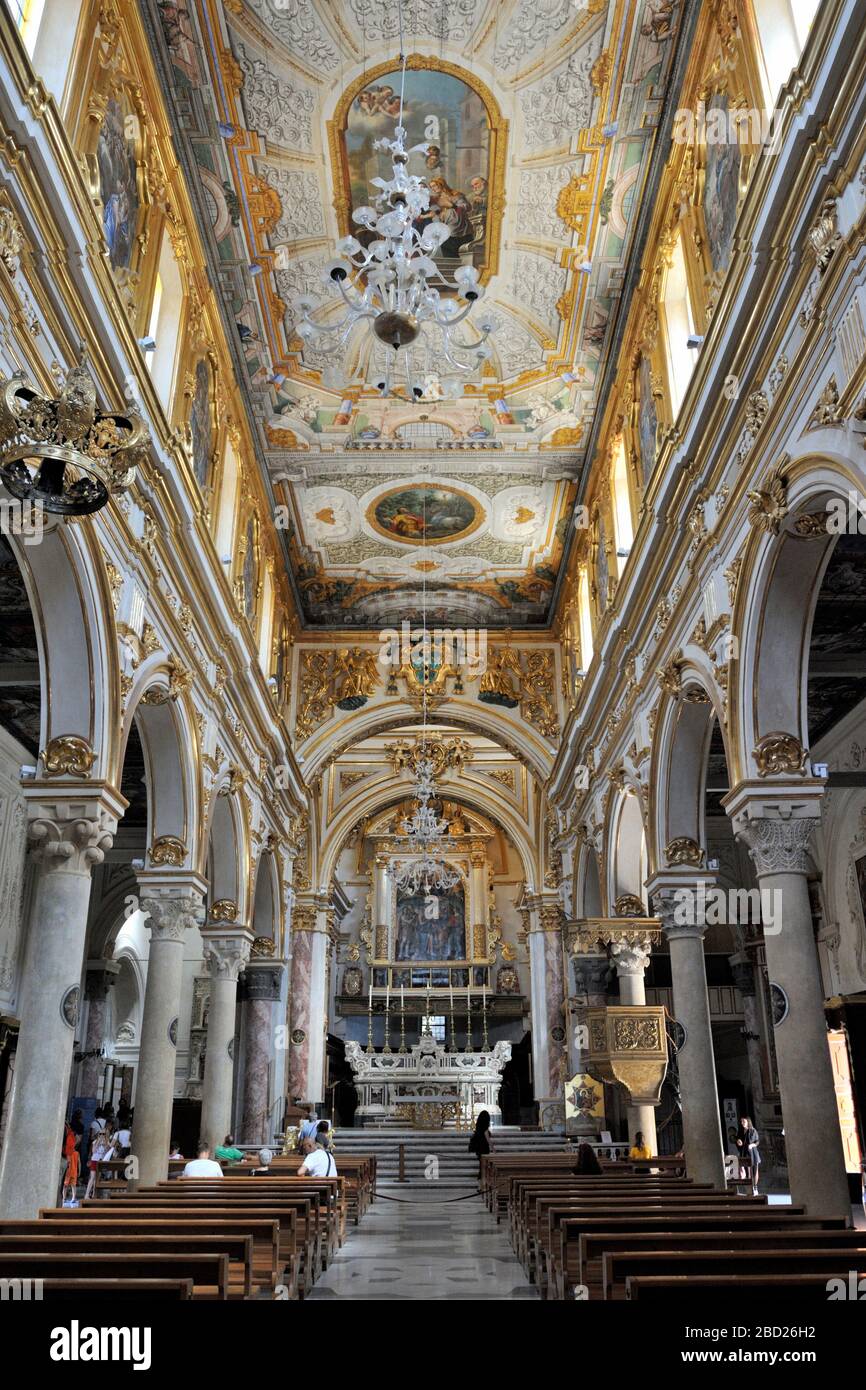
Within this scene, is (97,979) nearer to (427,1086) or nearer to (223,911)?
(223,911)

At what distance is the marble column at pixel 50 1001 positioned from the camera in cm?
883

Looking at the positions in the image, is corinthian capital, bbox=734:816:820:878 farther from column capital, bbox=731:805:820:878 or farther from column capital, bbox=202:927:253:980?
column capital, bbox=202:927:253:980

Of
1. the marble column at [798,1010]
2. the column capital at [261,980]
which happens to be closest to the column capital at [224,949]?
the column capital at [261,980]

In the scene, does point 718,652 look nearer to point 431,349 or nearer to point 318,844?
point 431,349

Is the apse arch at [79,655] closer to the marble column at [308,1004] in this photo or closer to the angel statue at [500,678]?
the angel statue at [500,678]

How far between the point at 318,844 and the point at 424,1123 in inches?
284

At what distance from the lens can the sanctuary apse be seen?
856 cm

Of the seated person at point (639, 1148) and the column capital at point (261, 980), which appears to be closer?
the seated person at point (639, 1148)

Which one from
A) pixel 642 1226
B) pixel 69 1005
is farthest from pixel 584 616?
pixel 642 1226

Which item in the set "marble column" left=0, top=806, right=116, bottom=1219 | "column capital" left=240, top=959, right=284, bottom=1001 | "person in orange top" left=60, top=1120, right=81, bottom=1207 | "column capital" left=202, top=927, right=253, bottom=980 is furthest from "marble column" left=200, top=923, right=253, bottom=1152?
"marble column" left=0, top=806, right=116, bottom=1219

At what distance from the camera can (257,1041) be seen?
2148 cm

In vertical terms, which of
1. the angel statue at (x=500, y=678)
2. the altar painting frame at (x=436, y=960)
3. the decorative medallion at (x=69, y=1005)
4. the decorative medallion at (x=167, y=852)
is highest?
the angel statue at (x=500, y=678)

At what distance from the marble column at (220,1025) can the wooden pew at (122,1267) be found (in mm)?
12318

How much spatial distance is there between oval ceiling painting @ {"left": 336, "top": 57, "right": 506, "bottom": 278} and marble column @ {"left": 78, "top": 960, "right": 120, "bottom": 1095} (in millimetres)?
15904
